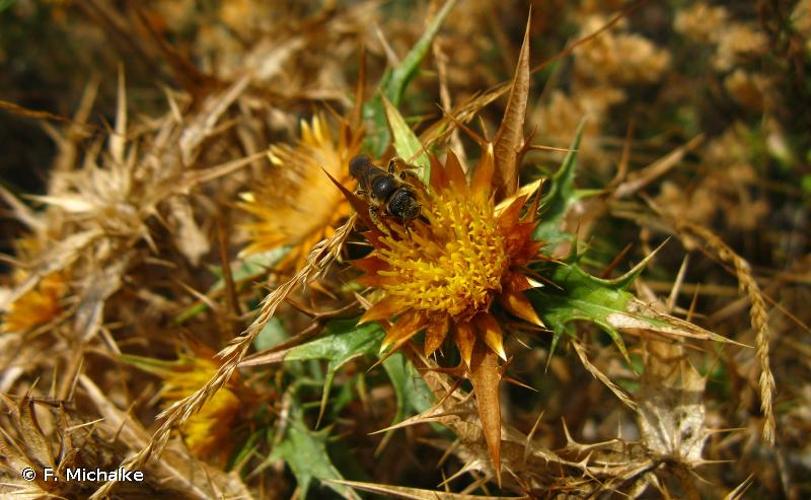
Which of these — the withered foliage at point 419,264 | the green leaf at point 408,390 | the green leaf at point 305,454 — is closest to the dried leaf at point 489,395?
the withered foliage at point 419,264

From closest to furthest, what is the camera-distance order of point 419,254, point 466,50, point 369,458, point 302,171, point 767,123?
point 419,254 < point 302,171 < point 369,458 < point 767,123 < point 466,50

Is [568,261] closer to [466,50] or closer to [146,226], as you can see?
[146,226]

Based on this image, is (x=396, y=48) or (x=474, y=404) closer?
(x=474, y=404)

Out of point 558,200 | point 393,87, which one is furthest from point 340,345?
point 393,87

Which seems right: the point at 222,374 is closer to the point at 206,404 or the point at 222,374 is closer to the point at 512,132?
the point at 206,404

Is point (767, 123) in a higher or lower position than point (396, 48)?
lower

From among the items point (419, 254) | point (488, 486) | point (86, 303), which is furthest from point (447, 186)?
point (86, 303)

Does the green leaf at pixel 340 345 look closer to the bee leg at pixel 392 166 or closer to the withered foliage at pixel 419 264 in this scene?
the withered foliage at pixel 419 264
